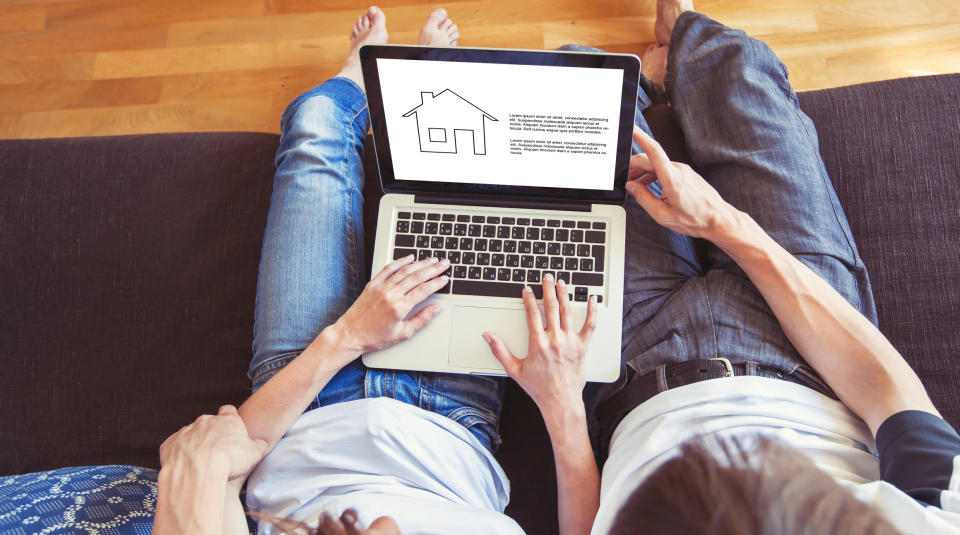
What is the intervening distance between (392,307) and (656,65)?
91 centimetres

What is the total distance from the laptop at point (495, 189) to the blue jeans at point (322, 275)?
5 cm

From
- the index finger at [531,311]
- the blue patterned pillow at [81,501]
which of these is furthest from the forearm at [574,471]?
the blue patterned pillow at [81,501]

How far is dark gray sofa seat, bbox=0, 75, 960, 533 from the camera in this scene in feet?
3.49

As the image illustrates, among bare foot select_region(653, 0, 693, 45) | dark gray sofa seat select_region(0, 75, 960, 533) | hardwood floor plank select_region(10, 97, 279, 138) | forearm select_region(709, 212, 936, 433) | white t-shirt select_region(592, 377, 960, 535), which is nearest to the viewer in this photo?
white t-shirt select_region(592, 377, 960, 535)

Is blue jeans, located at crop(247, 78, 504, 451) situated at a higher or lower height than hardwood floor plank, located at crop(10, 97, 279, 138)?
lower

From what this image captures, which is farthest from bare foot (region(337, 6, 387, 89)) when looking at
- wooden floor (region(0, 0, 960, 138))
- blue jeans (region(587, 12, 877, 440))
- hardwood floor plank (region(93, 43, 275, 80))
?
blue jeans (region(587, 12, 877, 440))

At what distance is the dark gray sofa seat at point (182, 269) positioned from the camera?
1.06 meters

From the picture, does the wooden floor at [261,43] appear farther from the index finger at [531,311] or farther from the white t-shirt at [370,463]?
the white t-shirt at [370,463]

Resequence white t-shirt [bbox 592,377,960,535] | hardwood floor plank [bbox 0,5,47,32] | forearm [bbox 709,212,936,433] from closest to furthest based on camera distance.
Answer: white t-shirt [bbox 592,377,960,535], forearm [bbox 709,212,936,433], hardwood floor plank [bbox 0,5,47,32]

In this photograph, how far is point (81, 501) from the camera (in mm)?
916

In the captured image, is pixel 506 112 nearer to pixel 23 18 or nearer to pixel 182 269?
pixel 182 269

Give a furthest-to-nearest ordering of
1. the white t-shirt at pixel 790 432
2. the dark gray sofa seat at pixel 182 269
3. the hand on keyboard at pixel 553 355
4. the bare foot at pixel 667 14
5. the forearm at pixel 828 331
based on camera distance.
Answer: the bare foot at pixel 667 14
the dark gray sofa seat at pixel 182 269
the hand on keyboard at pixel 553 355
the forearm at pixel 828 331
the white t-shirt at pixel 790 432

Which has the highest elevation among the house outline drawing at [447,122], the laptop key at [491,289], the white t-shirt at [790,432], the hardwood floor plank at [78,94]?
the hardwood floor plank at [78,94]

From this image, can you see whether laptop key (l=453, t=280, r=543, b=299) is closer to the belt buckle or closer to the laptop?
the laptop
